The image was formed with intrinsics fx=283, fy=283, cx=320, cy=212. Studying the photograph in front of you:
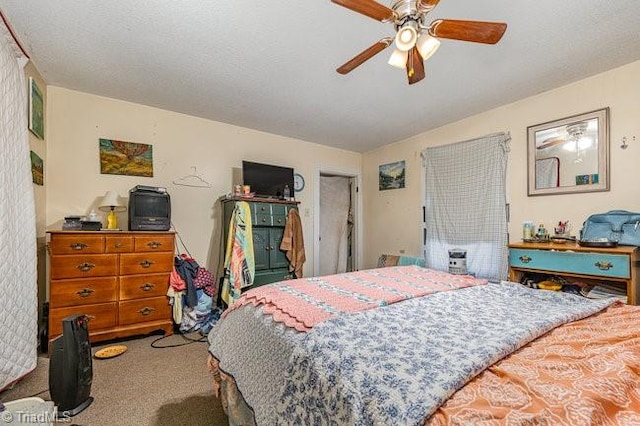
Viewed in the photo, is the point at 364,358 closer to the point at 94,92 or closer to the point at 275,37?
the point at 275,37

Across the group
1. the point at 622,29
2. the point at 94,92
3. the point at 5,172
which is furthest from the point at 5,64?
the point at 622,29

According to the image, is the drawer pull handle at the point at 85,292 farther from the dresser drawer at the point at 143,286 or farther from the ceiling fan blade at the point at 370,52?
the ceiling fan blade at the point at 370,52

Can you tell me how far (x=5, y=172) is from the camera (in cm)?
172

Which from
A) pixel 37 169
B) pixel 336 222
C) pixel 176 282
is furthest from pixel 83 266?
pixel 336 222

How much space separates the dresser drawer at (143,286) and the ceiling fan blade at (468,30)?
2.94m

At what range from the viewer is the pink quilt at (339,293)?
1182 mm

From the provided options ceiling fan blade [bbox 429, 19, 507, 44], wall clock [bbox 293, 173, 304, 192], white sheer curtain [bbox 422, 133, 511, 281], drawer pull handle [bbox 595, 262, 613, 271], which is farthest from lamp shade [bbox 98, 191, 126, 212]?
drawer pull handle [bbox 595, 262, 613, 271]

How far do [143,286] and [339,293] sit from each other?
7.07ft

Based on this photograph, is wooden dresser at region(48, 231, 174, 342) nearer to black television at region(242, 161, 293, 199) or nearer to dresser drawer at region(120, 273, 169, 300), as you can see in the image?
dresser drawer at region(120, 273, 169, 300)

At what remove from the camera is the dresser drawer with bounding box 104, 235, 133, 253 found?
2.54 meters

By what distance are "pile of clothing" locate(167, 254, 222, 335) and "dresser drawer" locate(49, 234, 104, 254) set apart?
0.67 metres

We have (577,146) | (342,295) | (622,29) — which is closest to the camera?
(342,295)

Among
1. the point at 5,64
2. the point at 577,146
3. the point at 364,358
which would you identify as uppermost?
→ the point at 5,64

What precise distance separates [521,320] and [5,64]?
3.13 metres
